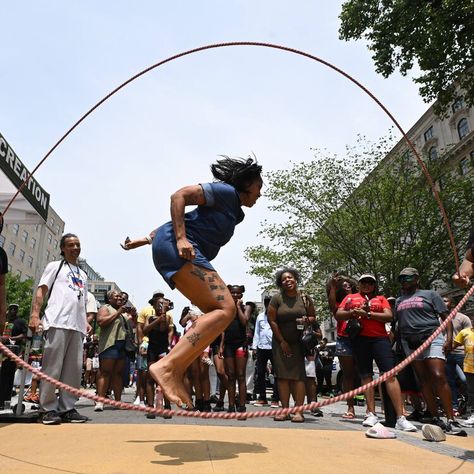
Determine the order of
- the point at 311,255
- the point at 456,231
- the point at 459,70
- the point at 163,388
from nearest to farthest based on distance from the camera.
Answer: the point at 163,388, the point at 459,70, the point at 456,231, the point at 311,255

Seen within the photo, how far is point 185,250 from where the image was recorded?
2932mm

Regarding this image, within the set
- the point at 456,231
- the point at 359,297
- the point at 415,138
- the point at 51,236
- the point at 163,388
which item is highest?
the point at 51,236

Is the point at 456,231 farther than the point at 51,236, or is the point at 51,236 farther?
the point at 51,236

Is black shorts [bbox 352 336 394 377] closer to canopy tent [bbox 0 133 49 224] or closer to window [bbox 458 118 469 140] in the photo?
canopy tent [bbox 0 133 49 224]

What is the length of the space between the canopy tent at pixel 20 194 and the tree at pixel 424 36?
1246 centimetres

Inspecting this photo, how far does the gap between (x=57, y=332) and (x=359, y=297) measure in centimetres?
371

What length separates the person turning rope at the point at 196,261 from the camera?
292 centimetres

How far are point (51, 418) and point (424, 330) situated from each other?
4354 mm

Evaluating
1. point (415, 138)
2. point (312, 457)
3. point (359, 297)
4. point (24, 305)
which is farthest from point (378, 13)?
point (24, 305)

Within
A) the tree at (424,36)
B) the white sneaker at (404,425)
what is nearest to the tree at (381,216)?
the tree at (424,36)

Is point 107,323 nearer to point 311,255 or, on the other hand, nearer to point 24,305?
point 311,255

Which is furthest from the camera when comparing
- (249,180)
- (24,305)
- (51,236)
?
(51,236)

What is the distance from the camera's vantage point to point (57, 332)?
4.96 metres

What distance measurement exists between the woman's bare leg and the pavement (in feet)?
1.40
